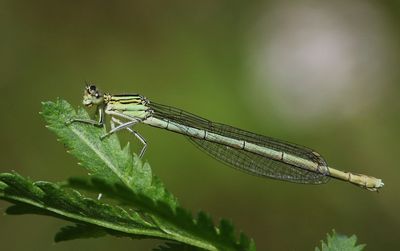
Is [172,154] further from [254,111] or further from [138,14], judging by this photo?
[138,14]

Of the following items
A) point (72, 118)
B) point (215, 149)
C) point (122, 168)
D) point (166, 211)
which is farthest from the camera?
point (215, 149)

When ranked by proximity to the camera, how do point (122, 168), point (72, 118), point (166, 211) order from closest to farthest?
1. point (166, 211)
2. point (122, 168)
3. point (72, 118)

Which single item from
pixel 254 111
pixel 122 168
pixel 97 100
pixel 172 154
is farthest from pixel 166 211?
pixel 254 111

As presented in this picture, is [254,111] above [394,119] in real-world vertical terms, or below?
below

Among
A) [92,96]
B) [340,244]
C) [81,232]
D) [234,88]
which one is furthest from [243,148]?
[234,88]

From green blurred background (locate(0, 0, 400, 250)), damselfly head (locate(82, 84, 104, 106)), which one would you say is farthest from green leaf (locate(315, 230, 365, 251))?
green blurred background (locate(0, 0, 400, 250))

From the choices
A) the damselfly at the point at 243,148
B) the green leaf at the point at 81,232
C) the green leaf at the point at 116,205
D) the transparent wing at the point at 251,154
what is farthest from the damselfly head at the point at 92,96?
the green leaf at the point at 81,232

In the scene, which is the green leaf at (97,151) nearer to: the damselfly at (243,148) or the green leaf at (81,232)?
the green leaf at (81,232)

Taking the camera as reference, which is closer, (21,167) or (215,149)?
(215,149)
